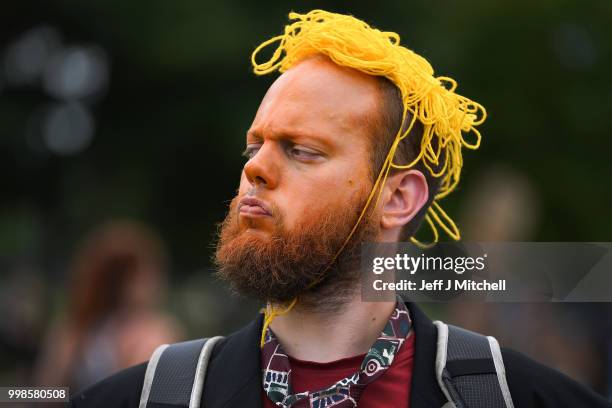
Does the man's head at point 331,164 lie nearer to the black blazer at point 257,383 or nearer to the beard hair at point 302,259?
the beard hair at point 302,259

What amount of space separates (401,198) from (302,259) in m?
0.44

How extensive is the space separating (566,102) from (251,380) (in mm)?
13971

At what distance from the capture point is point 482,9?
17.0 m

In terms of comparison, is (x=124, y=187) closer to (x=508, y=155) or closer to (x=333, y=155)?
(x=508, y=155)

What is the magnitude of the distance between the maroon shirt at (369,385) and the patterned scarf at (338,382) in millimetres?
23

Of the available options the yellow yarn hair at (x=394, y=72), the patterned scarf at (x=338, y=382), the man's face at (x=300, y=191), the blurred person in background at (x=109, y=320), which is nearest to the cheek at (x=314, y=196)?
the man's face at (x=300, y=191)

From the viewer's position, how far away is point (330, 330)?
3289 mm

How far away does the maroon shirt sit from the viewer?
124 inches

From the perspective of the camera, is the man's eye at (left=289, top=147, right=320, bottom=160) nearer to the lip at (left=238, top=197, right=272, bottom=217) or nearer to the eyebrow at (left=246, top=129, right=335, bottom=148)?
the eyebrow at (left=246, top=129, right=335, bottom=148)

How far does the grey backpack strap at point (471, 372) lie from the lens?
311 cm

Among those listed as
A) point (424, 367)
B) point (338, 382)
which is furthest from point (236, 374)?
point (424, 367)

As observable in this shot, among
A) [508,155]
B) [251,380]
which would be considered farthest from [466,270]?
[508,155]

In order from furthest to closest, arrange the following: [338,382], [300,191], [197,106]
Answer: [197,106] < [300,191] < [338,382]

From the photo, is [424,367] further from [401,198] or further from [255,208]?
[255,208]
